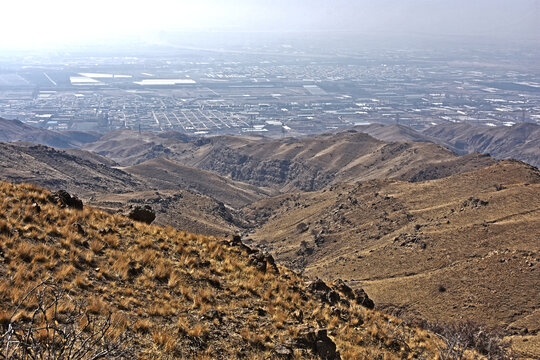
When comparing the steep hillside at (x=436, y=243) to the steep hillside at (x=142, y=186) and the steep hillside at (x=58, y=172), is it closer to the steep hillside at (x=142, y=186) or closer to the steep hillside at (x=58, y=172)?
the steep hillside at (x=142, y=186)

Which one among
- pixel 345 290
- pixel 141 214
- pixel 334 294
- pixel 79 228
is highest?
pixel 79 228

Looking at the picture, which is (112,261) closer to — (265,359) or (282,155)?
(265,359)

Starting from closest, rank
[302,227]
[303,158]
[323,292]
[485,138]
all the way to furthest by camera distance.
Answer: [323,292] < [302,227] < [303,158] < [485,138]

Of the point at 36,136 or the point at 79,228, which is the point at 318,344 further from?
the point at 36,136

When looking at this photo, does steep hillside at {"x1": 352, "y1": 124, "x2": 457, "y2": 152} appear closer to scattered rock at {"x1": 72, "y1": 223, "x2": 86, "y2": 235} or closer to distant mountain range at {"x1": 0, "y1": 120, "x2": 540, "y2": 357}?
distant mountain range at {"x1": 0, "y1": 120, "x2": 540, "y2": 357}

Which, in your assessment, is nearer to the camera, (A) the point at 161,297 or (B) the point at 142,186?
(A) the point at 161,297

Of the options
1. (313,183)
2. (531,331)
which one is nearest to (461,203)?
(531,331)

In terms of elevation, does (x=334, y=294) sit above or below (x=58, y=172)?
above

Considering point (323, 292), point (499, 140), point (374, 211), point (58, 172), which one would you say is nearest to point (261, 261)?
point (323, 292)

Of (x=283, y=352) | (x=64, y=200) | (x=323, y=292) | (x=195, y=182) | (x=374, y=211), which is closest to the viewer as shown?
(x=283, y=352)
